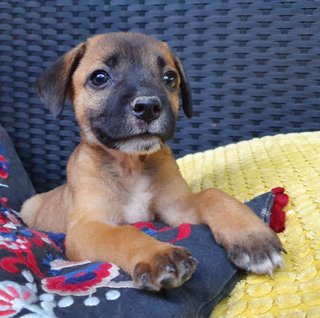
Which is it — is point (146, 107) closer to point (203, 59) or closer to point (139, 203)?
point (139, 203)

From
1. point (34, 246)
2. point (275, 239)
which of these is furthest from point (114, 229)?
point (275, 239)

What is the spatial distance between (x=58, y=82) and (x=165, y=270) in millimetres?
1148

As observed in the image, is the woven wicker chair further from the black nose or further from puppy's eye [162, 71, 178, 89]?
the black nose

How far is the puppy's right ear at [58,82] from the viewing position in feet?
6.87

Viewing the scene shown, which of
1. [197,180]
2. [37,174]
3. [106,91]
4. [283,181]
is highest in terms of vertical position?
[106,91]

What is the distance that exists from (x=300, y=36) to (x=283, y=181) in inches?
36.8

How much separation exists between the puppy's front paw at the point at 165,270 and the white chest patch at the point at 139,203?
2.48 ft

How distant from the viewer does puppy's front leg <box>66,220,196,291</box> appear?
1226 millimetres

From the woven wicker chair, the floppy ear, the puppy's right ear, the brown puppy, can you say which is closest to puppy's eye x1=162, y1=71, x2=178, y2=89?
the brown puppy

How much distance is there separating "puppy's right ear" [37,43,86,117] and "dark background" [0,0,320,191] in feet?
2.42

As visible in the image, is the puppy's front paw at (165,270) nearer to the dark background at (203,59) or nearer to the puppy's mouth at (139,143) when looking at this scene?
the puppy's mouth at (139,143)

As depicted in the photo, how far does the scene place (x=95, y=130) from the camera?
2.02 m

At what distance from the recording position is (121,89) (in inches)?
75.2

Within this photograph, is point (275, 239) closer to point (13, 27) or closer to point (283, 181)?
point (283, 181)
